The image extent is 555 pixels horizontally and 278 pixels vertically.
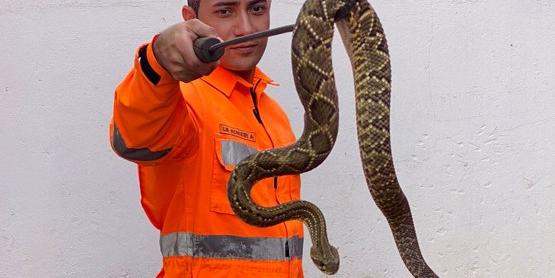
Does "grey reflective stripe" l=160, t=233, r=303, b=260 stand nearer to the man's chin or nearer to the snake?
the snake

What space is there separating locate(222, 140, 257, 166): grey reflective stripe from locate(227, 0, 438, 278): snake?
A: 214 mm

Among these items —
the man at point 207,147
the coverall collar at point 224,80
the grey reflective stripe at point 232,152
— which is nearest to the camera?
the man at point 207,147

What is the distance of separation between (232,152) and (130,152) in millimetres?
428

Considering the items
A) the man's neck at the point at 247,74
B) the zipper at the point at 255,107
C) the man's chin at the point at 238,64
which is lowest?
the zipper at the point at 255,107

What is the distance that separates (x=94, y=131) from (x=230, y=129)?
116 cm

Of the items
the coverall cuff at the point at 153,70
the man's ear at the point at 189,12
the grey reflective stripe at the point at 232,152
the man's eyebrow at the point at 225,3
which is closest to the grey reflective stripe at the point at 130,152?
the coverall cuff at the point at 153,70

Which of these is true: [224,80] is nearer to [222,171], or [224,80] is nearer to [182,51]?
[222,171]

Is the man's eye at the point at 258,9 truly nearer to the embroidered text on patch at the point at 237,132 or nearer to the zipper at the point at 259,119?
the zipper at the point at 259,119

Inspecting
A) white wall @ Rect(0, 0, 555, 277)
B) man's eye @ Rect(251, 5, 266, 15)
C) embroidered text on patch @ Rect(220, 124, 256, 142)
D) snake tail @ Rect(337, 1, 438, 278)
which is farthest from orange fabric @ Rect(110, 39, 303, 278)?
white wall @ Rect(0, 0, 555, 277)

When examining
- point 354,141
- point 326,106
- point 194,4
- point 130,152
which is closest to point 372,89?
point 326,106

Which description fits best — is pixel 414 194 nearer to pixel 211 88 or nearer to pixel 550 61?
pixel 550 61

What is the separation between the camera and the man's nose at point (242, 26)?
8.60 feet

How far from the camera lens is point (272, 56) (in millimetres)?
3547

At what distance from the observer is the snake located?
1.96 metres
